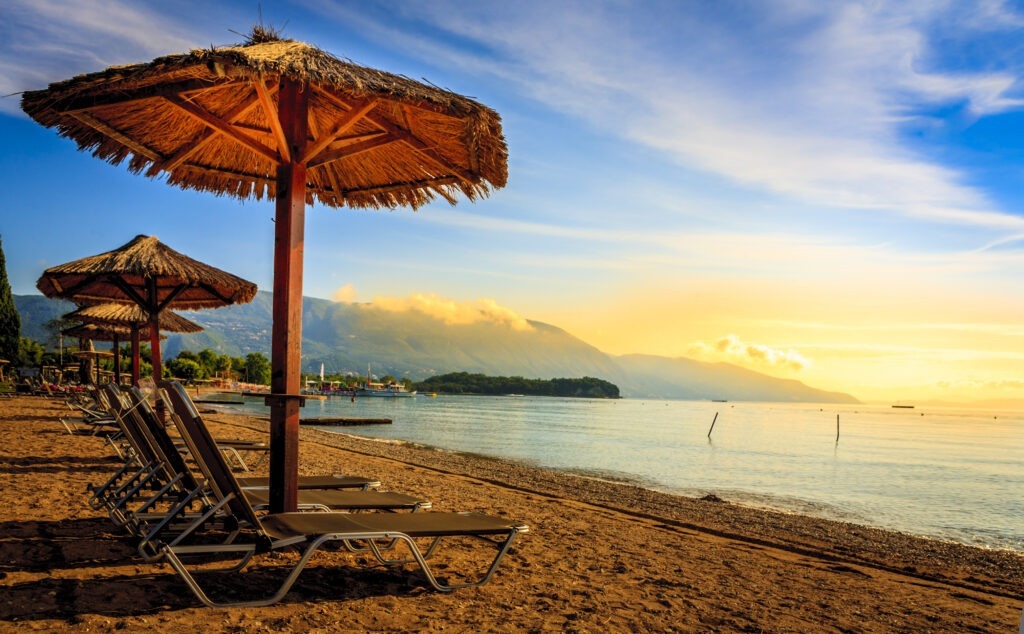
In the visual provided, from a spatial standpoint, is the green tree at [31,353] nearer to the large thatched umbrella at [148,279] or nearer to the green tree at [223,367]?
the green tree at [223,367]

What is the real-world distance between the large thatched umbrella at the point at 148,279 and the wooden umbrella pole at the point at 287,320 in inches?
215

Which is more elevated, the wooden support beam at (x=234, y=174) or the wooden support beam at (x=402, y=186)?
the wooden support beam at (x=234, y=174)

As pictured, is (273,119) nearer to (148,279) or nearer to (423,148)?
(423,148)

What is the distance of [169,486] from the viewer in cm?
389

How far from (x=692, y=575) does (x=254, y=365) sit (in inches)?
4880

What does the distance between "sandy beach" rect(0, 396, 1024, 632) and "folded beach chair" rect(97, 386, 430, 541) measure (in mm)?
321

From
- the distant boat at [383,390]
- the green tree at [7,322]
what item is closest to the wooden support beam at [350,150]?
the green tree at [7,322]

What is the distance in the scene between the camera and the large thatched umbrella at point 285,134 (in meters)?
4.43

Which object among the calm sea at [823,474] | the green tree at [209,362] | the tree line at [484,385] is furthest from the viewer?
the tree line at [484,385]

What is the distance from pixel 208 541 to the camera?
4.71 metres

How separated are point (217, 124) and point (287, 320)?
164 cm

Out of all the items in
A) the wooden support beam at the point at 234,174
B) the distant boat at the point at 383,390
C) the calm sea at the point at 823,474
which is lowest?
the distant boat at the point at 383,390

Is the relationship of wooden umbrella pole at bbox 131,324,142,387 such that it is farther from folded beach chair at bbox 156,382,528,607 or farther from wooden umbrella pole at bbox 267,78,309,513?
folded beach chair at bbox 156,382,528,607

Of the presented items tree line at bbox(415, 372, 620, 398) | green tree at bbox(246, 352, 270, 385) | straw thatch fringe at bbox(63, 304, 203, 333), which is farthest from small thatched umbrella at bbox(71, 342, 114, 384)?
tree line at bbox(415, 372, 620, 398)
